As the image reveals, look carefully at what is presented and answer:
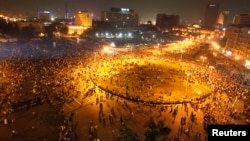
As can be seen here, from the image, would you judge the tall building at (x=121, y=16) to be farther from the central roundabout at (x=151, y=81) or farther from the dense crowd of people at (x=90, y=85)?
the central roundabout at (x=151, y=81)

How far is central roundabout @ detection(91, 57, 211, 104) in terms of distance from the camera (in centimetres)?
3447

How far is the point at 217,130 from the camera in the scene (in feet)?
24.7

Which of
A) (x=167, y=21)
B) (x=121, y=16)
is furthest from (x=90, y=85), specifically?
(x=167, y=21)

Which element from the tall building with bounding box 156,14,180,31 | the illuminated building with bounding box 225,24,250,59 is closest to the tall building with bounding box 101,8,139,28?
the tall building with bounding box 156,14,180,31

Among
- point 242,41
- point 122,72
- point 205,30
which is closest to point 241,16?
point 205,30

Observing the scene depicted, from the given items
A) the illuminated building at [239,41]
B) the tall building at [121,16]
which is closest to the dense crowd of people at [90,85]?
the illuminated building at [239,41]

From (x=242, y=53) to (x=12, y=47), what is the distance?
73.4 meters

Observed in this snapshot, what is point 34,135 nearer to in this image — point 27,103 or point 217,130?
point 27,103

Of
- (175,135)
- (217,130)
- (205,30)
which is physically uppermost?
(205,30)

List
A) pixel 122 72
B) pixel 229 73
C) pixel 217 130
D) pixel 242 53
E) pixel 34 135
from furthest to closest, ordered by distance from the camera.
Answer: pixel 242 53, pixel 229 73, pixel 122 72, pixel 34 135, pixel 217 130

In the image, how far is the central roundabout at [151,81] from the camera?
34469 millimetres

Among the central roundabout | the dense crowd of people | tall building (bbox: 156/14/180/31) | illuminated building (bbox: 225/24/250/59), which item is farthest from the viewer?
tall building (bbox: 156/14/180/31)

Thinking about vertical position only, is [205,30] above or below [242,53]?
above

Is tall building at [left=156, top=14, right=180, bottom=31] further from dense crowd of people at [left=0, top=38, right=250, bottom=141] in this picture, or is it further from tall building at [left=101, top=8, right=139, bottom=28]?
dense crowd of people at [left=0, top=38, right=250, bottom=141]
